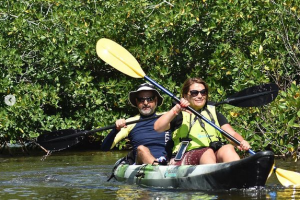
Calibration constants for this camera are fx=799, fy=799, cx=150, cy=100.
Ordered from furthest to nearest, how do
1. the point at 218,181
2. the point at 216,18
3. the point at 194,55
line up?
the point at 194,55 → the point at 216,18 → the point at 218,181

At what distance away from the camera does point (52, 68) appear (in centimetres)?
1308

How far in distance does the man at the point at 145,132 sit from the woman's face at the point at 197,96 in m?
0.68

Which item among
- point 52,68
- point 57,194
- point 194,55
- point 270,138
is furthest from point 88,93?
point 57,194

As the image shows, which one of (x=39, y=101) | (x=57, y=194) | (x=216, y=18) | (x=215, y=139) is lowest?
(x=57, y=194)

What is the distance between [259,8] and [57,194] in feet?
16.2

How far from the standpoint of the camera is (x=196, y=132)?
8.31 metres

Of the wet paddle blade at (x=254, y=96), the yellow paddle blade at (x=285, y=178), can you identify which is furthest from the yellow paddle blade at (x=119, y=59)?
the yellow paddle blade at (x=285, y=178)

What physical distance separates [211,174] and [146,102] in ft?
5.25

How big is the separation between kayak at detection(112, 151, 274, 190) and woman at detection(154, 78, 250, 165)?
0.18 meters

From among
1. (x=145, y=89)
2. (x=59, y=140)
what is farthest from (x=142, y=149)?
(x=59, y=140)

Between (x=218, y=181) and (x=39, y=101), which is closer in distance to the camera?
(x=218, y=181)

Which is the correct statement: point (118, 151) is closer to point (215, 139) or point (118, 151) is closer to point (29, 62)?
point (29, 62)

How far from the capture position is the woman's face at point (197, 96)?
26.9 feet

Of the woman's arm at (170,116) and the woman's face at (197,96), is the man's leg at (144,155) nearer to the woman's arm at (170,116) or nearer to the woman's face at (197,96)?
the woman's arm at (170,116)
